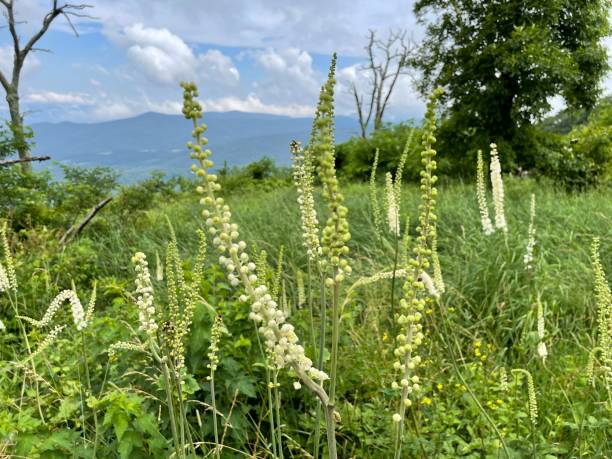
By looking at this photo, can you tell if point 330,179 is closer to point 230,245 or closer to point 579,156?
point 230,245

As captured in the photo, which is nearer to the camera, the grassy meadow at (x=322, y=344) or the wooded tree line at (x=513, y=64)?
the grassy meadow at (x=322, y=344)

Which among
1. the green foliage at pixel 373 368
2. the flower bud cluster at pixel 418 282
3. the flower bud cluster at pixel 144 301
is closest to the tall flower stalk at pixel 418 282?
the flower bud cluster at pixel 418 282

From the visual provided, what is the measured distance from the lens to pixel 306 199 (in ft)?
5.54

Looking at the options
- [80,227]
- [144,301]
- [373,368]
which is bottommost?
[373,368]

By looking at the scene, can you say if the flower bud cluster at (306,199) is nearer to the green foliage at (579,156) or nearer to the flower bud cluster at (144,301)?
the flower bud cluster at (144,301)

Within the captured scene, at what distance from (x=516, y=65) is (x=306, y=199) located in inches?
620

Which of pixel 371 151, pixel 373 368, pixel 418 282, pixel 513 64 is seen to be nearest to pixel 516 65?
pixel 513 64

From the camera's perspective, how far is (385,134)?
90.6 feet

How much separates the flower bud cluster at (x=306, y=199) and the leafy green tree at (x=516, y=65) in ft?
49.3

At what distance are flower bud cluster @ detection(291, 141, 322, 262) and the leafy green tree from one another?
49.3ft

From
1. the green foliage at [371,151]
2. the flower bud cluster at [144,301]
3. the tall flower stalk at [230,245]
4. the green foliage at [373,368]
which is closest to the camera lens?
the tall flower stalk at [230,245]

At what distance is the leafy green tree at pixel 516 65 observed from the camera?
49.5ft

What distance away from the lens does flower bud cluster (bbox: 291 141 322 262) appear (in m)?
1.68

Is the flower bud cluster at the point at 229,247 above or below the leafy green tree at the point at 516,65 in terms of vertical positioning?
below
